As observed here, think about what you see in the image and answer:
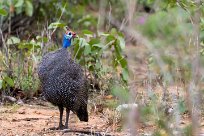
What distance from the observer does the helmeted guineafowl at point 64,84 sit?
5.41 metres

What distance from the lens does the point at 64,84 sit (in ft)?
17.7

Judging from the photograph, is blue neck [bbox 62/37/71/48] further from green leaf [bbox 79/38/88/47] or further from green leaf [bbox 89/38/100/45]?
green leaf [bbox 89/38/100/45]

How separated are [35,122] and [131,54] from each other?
10.8ft

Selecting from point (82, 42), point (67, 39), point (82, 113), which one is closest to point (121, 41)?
point (82, 42)

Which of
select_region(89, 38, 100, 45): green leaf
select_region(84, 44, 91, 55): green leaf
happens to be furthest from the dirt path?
select_region(89, 38, 100, 45): green leaf

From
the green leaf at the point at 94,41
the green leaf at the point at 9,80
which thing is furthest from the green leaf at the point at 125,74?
the green leaf at the point at 9,80

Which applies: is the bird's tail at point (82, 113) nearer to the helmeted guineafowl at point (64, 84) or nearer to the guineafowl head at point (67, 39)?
the helmeted guineafowl at point (64, 84)

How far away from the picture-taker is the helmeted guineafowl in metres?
5.41

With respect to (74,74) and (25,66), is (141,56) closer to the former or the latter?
(25,66)

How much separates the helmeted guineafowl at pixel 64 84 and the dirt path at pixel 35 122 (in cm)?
15

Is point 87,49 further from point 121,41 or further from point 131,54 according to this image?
point 131,54

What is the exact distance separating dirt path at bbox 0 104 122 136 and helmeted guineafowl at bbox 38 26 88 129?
15 cm

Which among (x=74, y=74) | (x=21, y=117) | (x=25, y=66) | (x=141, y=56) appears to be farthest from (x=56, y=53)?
(x=141, y=56)

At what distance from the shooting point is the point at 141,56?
30.0ft
